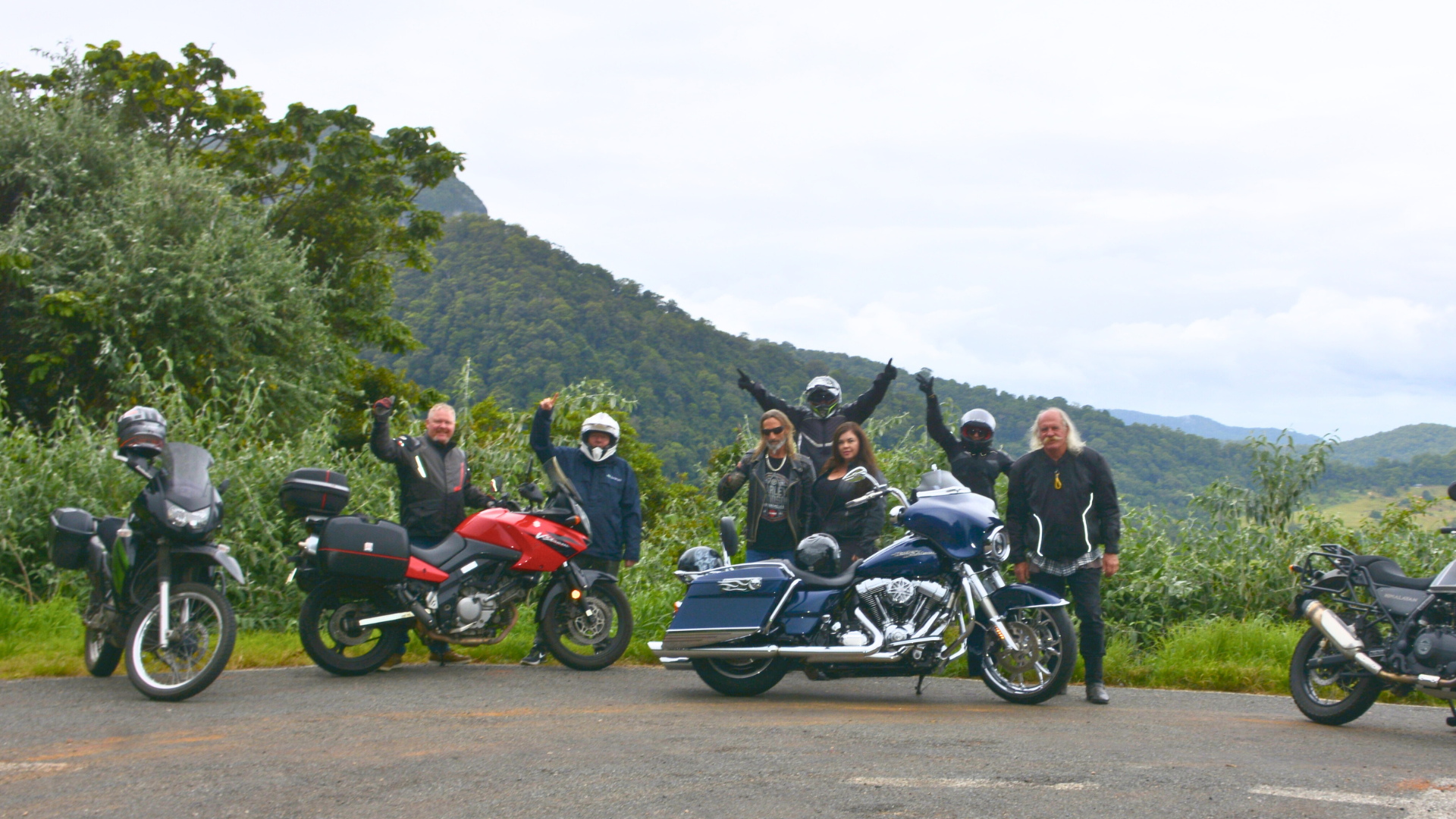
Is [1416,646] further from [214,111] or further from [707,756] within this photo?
[214,111]

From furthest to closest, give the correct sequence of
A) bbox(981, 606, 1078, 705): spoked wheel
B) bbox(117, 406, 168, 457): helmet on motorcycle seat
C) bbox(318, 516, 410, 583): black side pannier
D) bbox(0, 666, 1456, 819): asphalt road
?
1. bbox(318, 516, 410, 583): black side pannier
2. bbox(117, 406, 168, 457): helmet on motorcycle seat
3. bbox(981, 606, 1078, 705): spoked wheel
4. bbox(0, 666, 1456, 819): asphalt road

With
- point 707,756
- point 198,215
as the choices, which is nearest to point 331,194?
point 198,215

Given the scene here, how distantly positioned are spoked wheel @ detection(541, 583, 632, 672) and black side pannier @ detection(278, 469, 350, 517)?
1.63 meters

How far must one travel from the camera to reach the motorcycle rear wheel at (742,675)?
739cm

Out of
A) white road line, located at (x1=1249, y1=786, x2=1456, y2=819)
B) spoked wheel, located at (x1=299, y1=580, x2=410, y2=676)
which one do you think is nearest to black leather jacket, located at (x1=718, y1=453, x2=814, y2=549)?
spoked wheel, located at (x1=299, y1=580, x2=410, y2=676)

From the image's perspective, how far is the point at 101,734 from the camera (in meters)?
5.85

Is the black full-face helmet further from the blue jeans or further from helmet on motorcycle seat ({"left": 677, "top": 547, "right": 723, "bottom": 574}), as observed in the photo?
the blue jeans

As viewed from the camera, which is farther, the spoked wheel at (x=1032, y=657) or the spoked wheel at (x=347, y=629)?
the spoked wheel at (x=347, y=629)

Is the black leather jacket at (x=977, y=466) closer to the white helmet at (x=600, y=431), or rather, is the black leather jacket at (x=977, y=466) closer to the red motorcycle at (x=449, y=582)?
the white helmet at (x=600, y=431)

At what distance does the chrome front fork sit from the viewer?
23.1 ft

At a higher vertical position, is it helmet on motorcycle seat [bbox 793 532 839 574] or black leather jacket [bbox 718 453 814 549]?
black leather jacket [bbox 718 453 814 549]

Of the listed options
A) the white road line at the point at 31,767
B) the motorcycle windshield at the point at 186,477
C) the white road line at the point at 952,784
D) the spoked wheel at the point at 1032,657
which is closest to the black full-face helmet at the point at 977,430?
the spoked wheel at the point at 1032,657

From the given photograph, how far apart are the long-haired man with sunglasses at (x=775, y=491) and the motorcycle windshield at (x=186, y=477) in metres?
3.29

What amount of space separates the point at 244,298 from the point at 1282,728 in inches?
704
